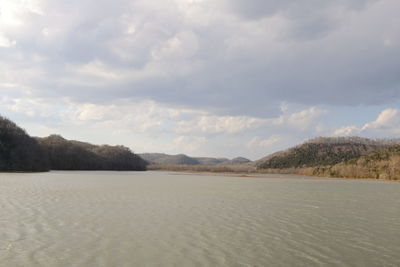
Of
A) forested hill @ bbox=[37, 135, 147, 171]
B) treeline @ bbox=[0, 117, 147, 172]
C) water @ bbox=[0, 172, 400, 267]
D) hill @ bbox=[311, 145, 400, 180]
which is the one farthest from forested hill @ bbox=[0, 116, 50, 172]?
hill @ bbox=[311, 145, 400, 180]

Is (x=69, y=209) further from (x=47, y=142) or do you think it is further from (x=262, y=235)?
(x=47, y=142)

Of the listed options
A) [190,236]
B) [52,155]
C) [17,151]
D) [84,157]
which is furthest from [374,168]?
[52,155]

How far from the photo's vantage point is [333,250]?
13.1 meters

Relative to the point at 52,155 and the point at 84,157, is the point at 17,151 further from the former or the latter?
the point at 84,157

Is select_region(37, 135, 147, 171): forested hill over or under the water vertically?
over

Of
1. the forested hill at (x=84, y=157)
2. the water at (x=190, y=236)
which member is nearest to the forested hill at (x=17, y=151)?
the forested hill at (x=84, y=157)

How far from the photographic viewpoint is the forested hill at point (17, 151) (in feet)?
304

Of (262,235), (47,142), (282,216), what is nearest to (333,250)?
(262,235)

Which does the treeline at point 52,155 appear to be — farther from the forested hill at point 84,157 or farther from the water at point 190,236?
the water at point 190,236

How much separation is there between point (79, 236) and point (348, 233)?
1258 centimetres

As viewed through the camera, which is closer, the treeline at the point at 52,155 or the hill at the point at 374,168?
the treeline at the point at 52,155

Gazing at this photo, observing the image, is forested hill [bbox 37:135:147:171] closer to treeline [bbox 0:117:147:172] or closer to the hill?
treeline [bbox 0:117:147:172]

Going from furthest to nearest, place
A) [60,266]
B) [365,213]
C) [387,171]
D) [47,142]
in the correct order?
[47,142], [387,171], [365,213], [60,266]

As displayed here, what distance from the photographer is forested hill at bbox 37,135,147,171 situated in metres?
138
